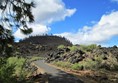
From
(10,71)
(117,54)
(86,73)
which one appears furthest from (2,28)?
(117,54)

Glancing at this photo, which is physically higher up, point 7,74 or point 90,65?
point 90,65


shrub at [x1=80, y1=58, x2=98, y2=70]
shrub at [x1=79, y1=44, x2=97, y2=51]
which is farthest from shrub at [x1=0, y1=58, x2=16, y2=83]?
shrub at [x1=79, y1=44, x2=97, y2=51]

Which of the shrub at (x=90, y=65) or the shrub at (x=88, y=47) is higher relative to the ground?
the shrub at (x=88, y=47)

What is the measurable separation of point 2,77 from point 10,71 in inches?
20.0

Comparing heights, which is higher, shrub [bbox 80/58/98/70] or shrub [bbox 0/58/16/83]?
shrub [bbox 80/58/98/70]

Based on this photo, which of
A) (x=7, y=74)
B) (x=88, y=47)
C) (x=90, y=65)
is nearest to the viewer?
(x=7, y=74)

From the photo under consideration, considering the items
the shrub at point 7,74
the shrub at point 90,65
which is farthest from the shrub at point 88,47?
the shrub at point 7,74

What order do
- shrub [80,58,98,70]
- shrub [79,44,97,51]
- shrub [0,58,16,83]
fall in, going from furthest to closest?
shrub [79,44,97,51] → shrub [80,58,98,70] → shrub [0,58,16,83]

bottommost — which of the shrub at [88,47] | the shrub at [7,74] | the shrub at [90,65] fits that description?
the shrub at [7,74]

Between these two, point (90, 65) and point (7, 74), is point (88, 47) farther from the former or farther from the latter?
point (7, 74)

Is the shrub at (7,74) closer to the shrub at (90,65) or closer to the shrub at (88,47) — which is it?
the shrub at (90,65)

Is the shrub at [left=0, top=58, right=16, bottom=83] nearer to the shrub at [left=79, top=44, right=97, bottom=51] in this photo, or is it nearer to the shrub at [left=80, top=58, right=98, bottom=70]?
the shrub at [left=80, top=58, right=98, bottom=70]

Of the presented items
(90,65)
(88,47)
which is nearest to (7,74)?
(90,65)

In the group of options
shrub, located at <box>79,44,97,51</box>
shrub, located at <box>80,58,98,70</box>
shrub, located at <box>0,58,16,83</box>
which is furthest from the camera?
shrub, located at <box>79,44,97,51</box>
